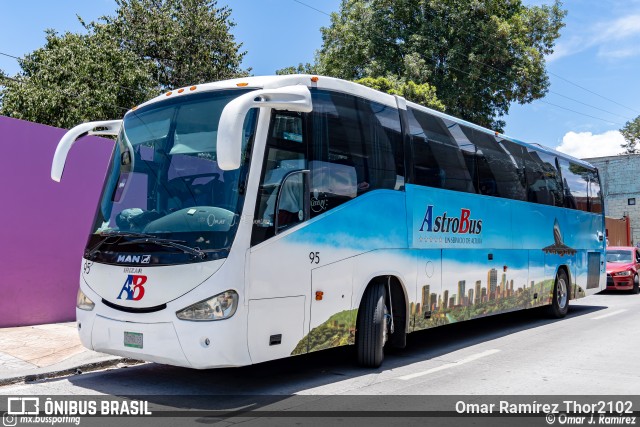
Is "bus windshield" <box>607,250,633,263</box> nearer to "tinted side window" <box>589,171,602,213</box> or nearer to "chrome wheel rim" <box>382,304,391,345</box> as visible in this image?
"tinted side window" <box>589,171,602,213</box>

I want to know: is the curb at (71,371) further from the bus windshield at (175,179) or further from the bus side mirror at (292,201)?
the bus side mirror at (292,201)

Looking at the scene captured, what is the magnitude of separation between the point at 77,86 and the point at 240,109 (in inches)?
820

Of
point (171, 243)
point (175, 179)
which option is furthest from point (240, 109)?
point (171, 243)

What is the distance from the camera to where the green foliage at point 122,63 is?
2348cm

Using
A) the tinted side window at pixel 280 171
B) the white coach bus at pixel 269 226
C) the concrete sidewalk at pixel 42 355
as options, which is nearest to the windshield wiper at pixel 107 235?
the white coach bus at pixel 269 226

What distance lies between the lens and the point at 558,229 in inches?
540

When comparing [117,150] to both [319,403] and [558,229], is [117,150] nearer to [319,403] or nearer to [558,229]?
[319,403]

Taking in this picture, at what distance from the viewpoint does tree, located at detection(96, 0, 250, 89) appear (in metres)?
28.4

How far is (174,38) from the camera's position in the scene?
92.8 feet

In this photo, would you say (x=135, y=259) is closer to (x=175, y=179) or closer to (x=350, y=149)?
(x=175, y=179)

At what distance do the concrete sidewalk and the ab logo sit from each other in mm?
2038

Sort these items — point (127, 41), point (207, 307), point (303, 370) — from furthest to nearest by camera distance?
1. point (127, 41)
2. point (303, 370)
3. point (207, 307)

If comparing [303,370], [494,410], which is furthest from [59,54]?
[494,410]

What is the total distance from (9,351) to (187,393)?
11.1 feet
